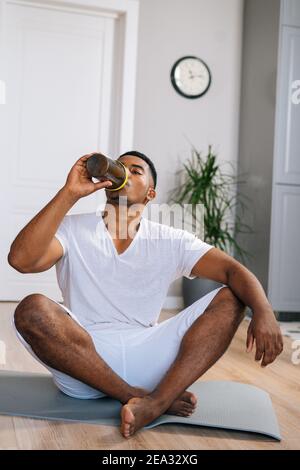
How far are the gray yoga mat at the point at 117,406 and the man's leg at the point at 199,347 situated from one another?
0.07 meters

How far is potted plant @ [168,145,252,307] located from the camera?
14.5ft

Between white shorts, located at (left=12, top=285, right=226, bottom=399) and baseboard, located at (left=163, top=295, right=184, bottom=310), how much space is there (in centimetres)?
281

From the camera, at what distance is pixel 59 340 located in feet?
5.49

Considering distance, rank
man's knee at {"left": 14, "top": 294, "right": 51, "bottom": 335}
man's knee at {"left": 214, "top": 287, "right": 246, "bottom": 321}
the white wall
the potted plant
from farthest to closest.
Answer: the white wall, the potted plant, man's knee at {"left": 214, "top": 287, "right": 246, "bottom": 321}, man's knee at {"left": 14, "top": 294, "right": 51, "bottom": 335}

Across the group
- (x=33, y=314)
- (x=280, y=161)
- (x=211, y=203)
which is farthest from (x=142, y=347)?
(x=211, y=203)

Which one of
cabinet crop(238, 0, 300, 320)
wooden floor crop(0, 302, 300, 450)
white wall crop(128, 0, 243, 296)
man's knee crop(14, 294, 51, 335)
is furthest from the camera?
white wall crop(128, 0, 243, 296)

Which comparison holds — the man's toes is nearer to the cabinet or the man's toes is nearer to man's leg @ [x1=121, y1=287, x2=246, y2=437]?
man's leg @ [x1=121, y1=287, x2=246, y2=437]

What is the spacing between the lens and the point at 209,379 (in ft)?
7.99

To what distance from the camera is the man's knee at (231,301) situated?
178cm

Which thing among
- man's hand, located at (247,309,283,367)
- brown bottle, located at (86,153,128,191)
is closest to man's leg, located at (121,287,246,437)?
man's hand, located at (247,309,283,367)

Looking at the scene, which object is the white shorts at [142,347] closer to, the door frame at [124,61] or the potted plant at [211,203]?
the potted plant at [211,203]

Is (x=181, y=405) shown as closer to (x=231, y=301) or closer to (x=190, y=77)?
(x=231, y=301)
